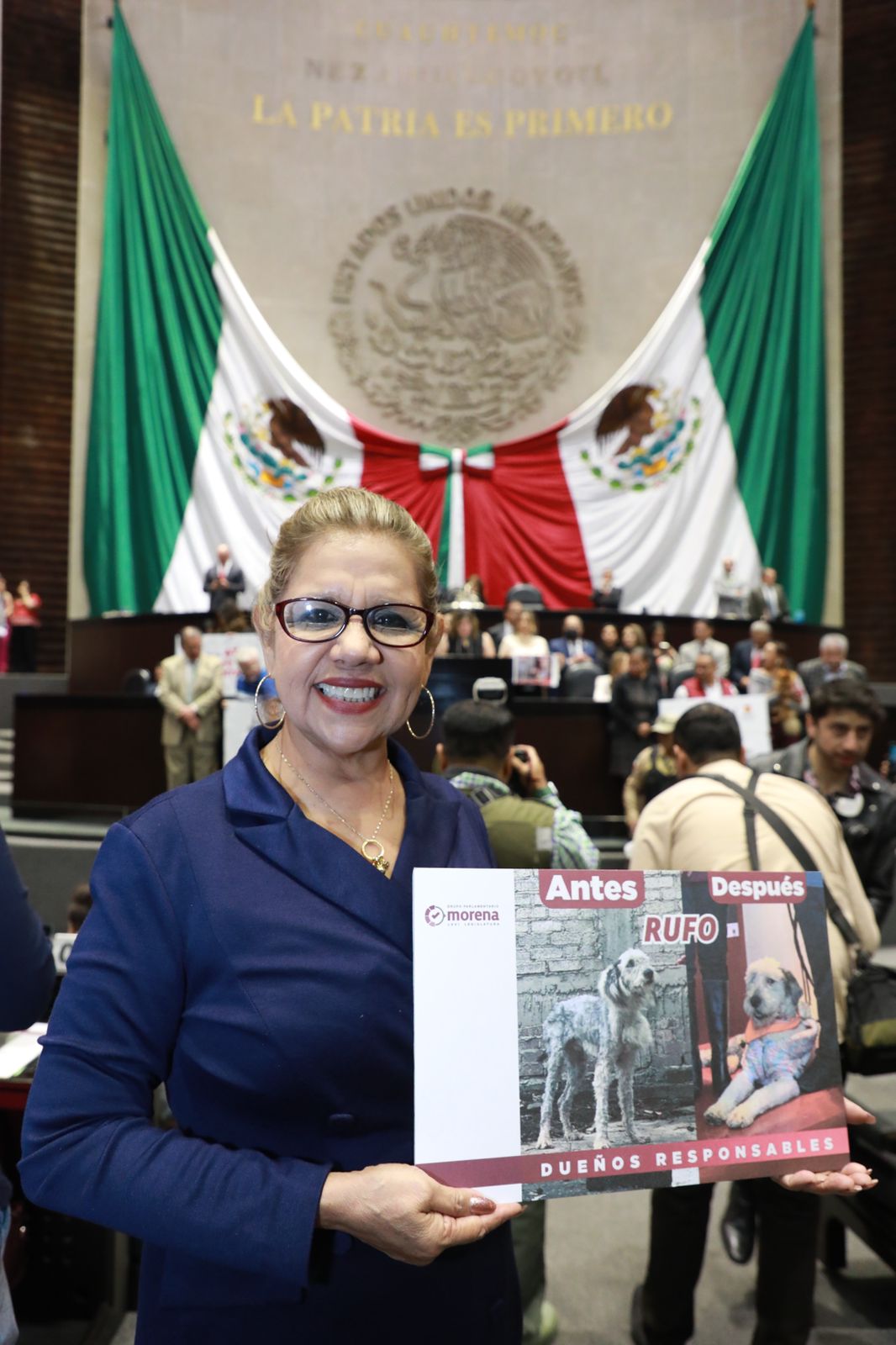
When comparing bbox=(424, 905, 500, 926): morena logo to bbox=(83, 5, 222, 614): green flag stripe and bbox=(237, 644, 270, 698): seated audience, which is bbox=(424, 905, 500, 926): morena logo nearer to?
bbox=(237, 644, 270, 698): seated audience

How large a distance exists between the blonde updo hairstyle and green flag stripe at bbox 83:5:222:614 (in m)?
10.7

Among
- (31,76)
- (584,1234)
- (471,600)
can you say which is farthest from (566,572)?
(584,1234)

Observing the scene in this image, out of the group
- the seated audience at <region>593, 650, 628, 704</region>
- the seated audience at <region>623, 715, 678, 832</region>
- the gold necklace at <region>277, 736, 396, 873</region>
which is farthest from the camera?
the seated audience at <region>593, 650, 628, 704</region>

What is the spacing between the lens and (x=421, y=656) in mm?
1196

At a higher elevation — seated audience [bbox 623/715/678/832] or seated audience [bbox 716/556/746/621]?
seated audience [bbox 716/556/746/621]

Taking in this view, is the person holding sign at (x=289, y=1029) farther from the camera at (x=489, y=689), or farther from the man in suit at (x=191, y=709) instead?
the man in suit at (x=191, y=709)

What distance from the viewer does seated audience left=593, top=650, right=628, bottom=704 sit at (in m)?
6.90

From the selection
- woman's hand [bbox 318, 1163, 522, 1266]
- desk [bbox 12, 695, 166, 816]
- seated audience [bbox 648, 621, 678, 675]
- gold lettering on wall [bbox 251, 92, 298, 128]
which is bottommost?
desk [bbox 12, 695, 166, 816]

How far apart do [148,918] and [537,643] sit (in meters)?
7.34

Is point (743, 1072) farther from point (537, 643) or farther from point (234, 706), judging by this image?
point (537, 643)

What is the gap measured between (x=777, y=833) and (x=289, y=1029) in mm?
1368

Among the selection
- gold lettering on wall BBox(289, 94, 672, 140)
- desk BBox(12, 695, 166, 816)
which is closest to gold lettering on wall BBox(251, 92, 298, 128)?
gold lettering on wall BBox(289, 94, 672, 140)

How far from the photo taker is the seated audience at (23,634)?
10.8 meters

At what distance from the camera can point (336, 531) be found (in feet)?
3.78
